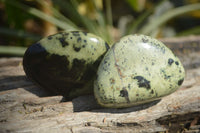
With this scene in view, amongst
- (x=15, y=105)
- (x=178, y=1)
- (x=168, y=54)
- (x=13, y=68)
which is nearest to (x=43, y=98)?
(x=15, y=105)

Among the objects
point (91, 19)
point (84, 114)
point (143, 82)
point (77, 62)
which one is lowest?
point (84, 114)

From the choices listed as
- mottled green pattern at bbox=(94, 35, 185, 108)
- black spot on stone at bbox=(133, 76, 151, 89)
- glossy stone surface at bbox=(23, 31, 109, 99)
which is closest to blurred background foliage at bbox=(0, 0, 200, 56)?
glossy stone surface at bbox=(23, 31, 109, 99)

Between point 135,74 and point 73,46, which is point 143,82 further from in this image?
point 73,46

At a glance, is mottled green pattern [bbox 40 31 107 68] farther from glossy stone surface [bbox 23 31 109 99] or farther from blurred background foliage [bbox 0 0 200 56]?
A: blurred background foliage [bbox 0 0 200 56]

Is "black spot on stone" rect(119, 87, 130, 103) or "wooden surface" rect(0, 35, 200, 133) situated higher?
"black spot on stone" rect(119, 87, 130, 103)

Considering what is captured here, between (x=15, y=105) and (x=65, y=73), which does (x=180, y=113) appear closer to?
(x=65, y=73)

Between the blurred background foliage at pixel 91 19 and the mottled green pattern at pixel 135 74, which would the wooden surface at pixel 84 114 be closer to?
the mottled green pattern at pixel 135 74

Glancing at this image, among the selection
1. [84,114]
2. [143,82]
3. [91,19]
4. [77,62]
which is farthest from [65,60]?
[91,19]
